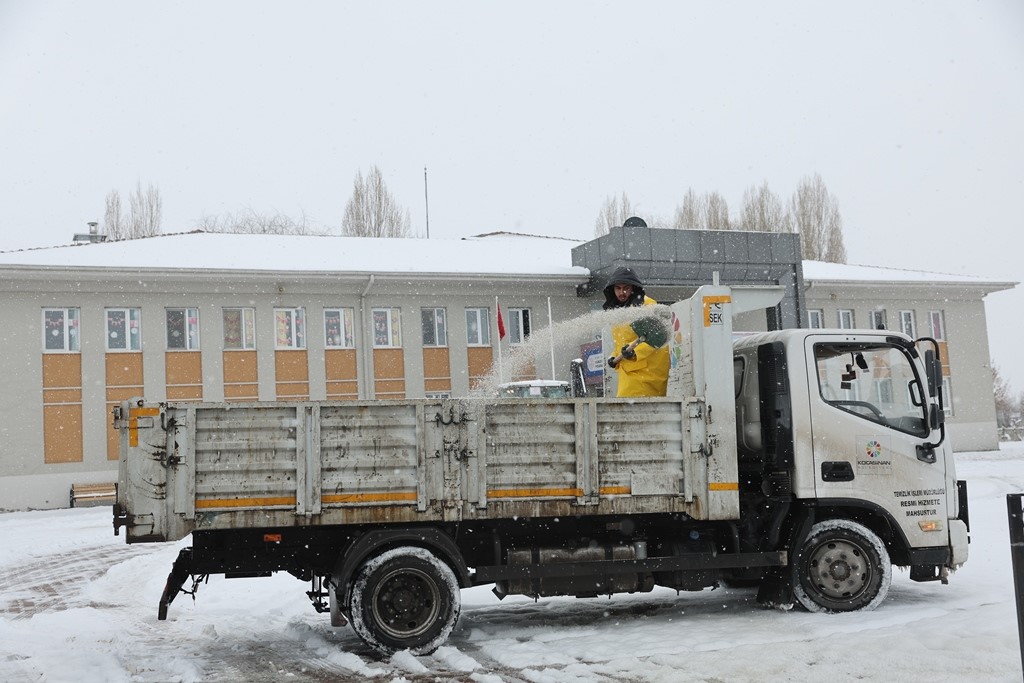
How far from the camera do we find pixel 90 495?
26.6 meters

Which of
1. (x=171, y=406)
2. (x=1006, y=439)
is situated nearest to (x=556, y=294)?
(x=171, y=406)

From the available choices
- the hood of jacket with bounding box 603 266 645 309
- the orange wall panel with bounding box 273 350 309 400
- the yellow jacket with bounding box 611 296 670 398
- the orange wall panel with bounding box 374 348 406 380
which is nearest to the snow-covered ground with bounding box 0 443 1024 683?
the yellow jacket with bounding box 611 296 670 398

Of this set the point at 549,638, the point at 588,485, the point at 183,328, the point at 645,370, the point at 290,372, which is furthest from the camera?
the point at 290,372

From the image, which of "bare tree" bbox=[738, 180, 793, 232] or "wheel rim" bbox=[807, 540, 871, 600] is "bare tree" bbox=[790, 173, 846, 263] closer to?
"bare tree" bbox=[738, 180, 793, 232]

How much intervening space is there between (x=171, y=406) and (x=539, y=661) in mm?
3038

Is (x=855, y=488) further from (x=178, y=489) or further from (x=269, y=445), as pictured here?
(x=178, y=489)

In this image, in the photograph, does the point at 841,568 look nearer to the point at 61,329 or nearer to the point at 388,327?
the point at 388,327

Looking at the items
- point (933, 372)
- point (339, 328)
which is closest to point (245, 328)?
point (339, 328)

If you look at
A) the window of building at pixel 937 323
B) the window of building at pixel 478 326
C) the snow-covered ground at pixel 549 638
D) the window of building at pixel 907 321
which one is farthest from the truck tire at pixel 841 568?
the window of building at pixel 937 323

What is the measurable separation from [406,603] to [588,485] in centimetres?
156

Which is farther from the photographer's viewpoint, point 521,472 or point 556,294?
point 556,294

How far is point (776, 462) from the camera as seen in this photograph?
7863 mm

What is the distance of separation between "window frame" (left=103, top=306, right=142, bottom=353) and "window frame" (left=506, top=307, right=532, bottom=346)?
1101 centimetres

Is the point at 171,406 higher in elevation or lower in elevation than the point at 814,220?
lower
